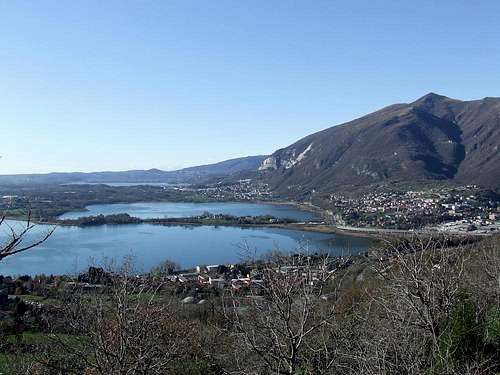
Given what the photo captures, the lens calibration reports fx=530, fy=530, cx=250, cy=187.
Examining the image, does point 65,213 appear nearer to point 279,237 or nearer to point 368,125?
point 279,237

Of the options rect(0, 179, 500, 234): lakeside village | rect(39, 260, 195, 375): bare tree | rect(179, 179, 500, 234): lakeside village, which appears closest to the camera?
rect(39, 260, 195, 375): bare tree

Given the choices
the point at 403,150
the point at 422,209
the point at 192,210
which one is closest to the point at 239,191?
the point at 192,210

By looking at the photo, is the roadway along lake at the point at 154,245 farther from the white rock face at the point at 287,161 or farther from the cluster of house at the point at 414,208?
the white rock face at the point at 287,161

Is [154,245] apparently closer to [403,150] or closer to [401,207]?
[401,207]

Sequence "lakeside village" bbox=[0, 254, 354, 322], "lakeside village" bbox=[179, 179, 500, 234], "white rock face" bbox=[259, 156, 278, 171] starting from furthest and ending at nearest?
A: "white rock face" bbox=[259, 156, 278, 171] < "lakeside village" bbox=[179, 179, 500, 234] < "lakeside village" bbox=[0, 254, 354, 322]

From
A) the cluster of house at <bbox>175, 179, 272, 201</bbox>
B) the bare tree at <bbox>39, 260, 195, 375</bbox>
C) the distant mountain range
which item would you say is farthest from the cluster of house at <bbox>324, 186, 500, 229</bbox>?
the bare tree at <bbox>39, 260, 195, 375</bbox>

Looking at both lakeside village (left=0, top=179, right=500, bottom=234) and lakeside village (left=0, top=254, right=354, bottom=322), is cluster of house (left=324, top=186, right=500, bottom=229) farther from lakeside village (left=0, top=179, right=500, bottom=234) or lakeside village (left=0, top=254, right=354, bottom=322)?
lakeside village (left=0, top=254, right=354, bottom=322)

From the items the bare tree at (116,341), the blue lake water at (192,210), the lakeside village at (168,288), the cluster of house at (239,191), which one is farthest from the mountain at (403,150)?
the bare tree at (116,341)
